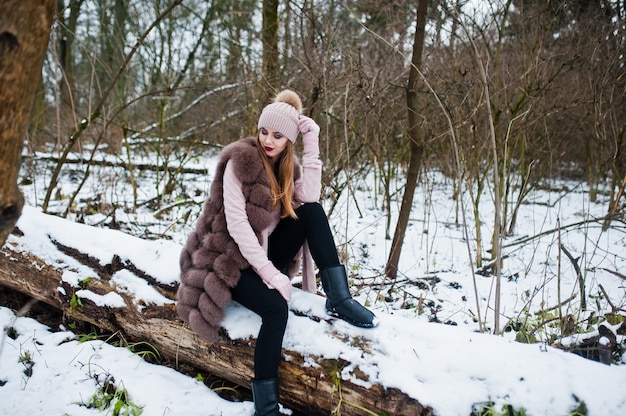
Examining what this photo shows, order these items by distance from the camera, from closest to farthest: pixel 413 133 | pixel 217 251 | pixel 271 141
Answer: pixel 217 251
pixel 271 141
pixel 413 133

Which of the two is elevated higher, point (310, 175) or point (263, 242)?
point (310, 175)

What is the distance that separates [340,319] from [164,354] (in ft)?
3.41

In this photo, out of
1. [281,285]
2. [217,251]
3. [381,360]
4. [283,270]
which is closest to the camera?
[381,360]

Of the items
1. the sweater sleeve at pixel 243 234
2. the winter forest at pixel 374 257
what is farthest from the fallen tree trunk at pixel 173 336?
the sweater sleeve at pixel 243 234

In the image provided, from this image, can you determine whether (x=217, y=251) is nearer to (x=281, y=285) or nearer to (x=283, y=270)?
(x=281, y=285)

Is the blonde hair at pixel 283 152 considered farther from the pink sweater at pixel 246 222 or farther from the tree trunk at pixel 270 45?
the tree trunk at pixel 270 45

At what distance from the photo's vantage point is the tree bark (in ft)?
3.05

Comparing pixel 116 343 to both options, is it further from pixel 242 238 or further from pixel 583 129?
pixel 583 129

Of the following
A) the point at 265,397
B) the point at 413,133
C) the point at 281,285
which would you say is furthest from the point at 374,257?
the point at 265,397

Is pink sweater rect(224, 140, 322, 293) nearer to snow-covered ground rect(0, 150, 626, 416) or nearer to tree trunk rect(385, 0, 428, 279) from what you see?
snow-covered ground rect(0, 150, 626, 416)

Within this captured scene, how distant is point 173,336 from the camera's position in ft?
7.17

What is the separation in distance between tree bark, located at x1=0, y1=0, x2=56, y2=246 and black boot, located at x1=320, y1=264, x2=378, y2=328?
1.35 m

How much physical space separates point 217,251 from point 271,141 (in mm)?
626

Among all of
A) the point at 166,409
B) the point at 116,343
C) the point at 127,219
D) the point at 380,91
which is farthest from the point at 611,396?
the point at 127,219
